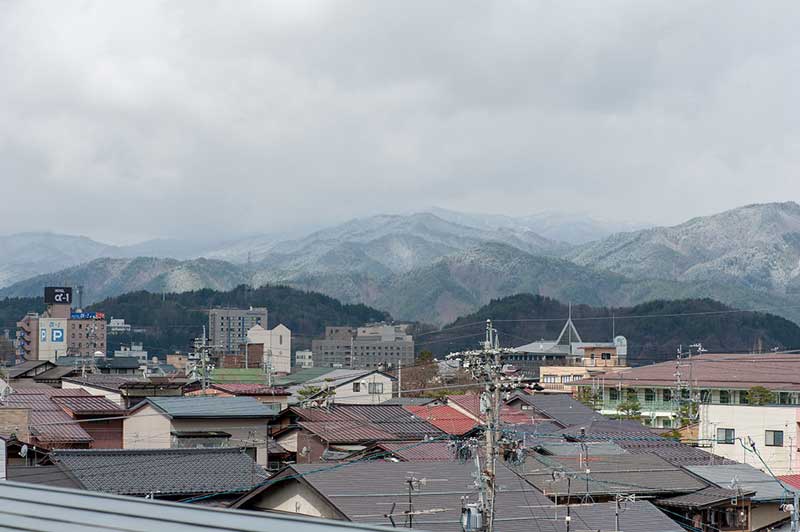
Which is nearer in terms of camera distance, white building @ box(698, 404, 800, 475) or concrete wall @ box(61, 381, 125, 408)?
white building @ box(698, 404, 800, 475)

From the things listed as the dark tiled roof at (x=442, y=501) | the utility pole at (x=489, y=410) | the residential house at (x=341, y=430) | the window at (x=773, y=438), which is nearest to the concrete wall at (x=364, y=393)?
the residential house at (x=341, y=430)

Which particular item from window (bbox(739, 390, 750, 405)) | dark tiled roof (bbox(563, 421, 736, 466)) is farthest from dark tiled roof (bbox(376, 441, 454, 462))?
window (bbox(739, 390, 750, 405))

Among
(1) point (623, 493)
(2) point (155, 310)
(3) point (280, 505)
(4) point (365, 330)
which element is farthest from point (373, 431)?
(2) point (155, 310)

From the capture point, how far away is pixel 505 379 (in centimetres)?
2058

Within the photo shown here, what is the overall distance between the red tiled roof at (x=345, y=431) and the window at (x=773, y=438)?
1355cm

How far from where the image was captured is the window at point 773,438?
34.7 metres

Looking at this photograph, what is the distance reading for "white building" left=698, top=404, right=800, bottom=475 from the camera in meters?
34.1

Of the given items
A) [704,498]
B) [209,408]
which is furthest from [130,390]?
[704,498]

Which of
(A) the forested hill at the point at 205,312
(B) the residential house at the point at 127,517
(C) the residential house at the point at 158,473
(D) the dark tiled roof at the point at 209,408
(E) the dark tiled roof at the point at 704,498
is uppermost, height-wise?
(A) the forested hill at the point at 205,312

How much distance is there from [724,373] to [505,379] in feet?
119

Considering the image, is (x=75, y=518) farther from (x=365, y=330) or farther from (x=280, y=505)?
(x=365, y=330)

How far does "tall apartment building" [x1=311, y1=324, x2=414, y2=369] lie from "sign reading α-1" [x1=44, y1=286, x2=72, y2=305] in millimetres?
31050

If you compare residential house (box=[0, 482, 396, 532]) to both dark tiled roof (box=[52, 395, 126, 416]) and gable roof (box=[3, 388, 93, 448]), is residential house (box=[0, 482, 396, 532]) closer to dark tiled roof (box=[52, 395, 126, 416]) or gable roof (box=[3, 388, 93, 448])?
gable roof (box=[3, 388, 93, 448])

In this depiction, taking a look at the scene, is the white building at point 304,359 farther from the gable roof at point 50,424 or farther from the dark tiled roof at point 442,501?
the dark tiled roof at point 442,501
